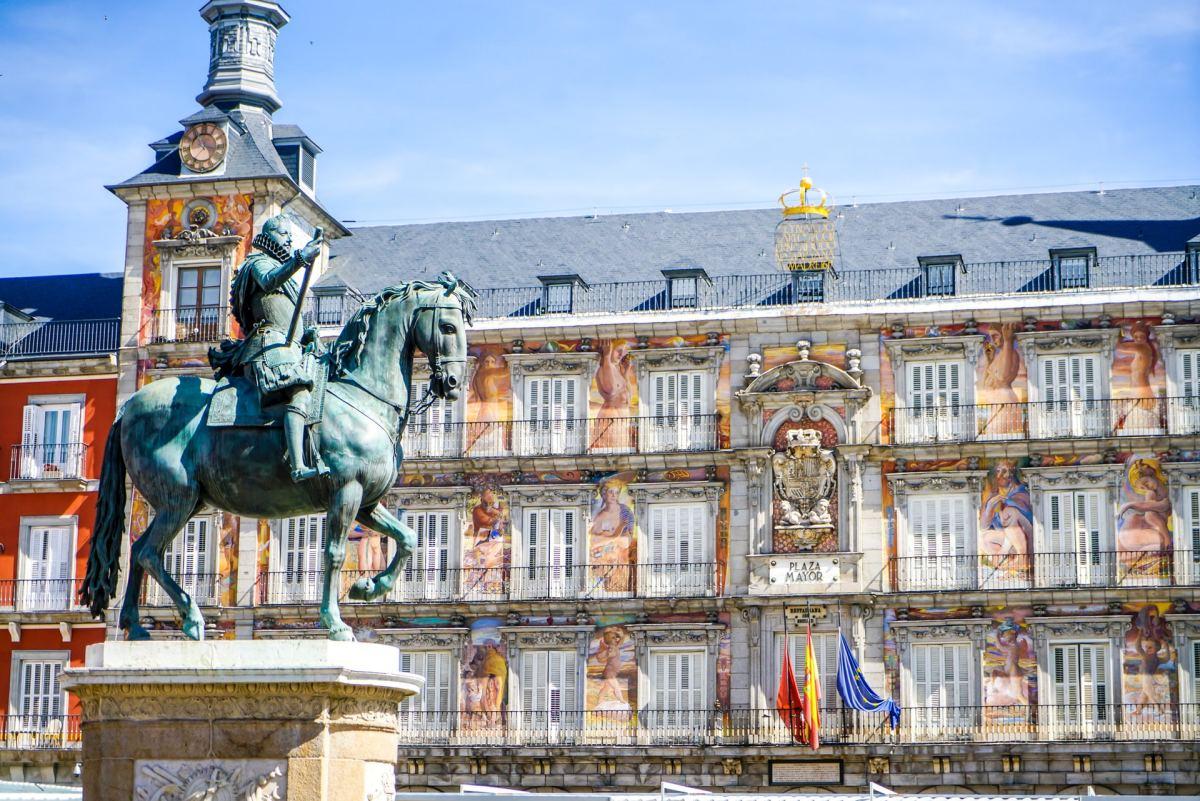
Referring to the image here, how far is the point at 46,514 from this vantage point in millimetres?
47062

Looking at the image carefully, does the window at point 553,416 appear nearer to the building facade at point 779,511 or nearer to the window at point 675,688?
the building facade at point 779,511

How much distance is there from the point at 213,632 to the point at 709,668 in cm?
1142

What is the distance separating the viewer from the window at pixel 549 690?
44.1 meters

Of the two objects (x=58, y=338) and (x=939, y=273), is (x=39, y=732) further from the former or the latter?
(x=939, y=273)

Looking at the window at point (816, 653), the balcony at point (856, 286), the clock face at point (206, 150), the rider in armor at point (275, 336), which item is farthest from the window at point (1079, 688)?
the rider in armor at point (275, 336)

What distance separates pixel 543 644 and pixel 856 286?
10.9 metres

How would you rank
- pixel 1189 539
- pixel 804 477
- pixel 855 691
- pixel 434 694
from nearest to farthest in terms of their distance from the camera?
1. pixel 855 691
2. pixel 1189 539
3. pixel 804 477
4. pixel 434 694

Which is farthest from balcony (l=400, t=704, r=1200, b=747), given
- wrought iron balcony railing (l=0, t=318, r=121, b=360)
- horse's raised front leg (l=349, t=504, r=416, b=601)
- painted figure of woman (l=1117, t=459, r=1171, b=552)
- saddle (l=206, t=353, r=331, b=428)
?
saddle (l=206, t=353, r=331, b=428)

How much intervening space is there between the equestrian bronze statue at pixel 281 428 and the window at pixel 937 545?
95.0ft

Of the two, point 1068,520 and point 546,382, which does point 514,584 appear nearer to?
point 546,382

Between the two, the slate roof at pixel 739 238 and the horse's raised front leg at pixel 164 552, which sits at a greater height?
the slate roof at pixel 739 238

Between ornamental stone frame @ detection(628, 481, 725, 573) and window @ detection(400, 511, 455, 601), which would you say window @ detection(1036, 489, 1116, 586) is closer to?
ornamental stone frame @ detection(628, 481, 725, 573)

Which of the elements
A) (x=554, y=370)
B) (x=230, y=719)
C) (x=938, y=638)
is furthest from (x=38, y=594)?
(x=230, y=719)

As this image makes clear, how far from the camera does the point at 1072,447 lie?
42.9 m
